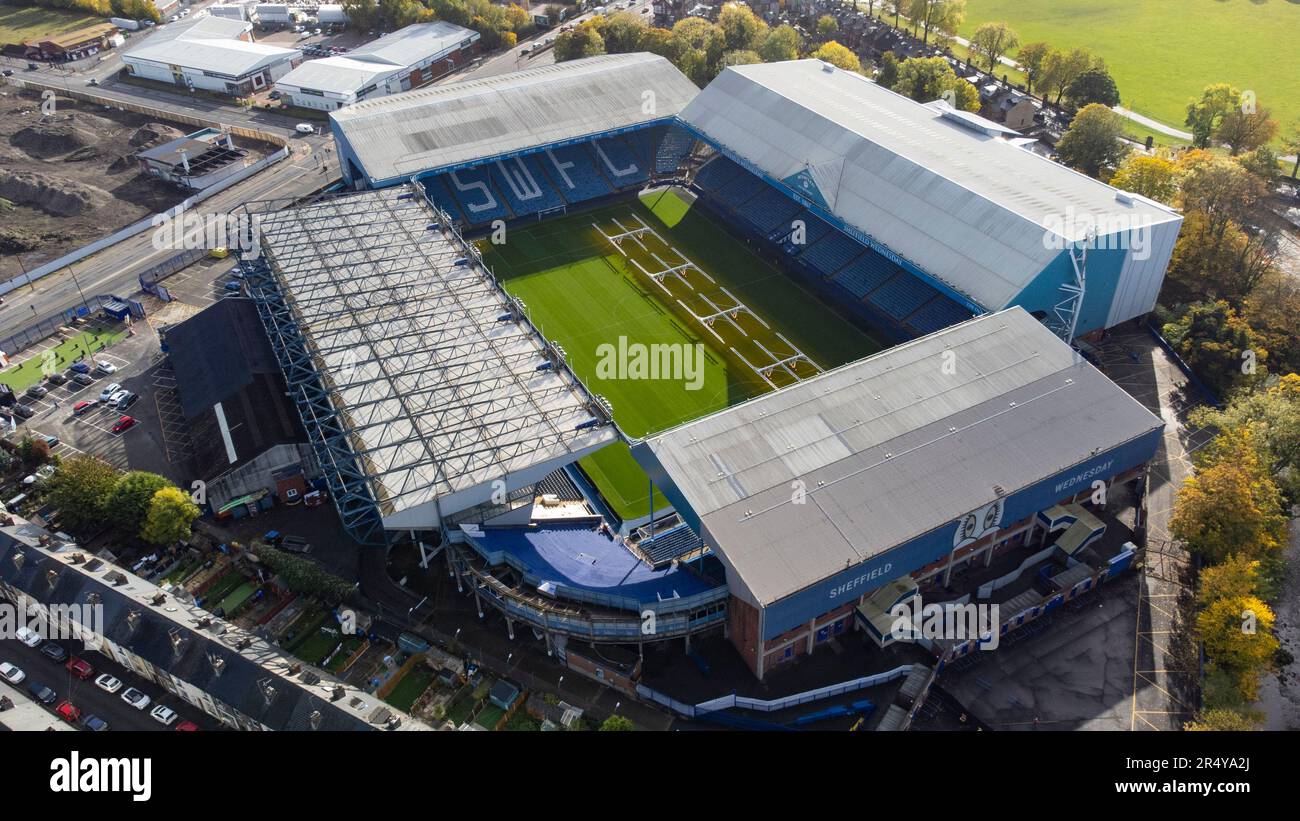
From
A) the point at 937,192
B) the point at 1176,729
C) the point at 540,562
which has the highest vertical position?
the point at 937,192

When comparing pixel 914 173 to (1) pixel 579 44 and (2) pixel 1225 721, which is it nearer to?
(2) pixel 1225 721

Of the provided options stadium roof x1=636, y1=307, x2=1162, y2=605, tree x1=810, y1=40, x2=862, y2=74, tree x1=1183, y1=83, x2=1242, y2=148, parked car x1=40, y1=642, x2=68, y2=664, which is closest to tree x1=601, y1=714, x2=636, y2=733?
stadium roof x1=636, y1=307, x2=1162, y2=605

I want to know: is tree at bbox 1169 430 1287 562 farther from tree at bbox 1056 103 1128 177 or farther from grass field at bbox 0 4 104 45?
grass field at bbox 0 4 104 45

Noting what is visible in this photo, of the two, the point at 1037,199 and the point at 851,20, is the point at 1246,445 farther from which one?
the point at 851,20

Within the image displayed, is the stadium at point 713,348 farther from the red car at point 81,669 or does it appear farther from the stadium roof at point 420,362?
the red car at point 81,669

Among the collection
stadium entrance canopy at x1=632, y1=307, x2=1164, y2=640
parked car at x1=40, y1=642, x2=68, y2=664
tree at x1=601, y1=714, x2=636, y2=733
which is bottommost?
parked car at x1=40, y1=642, x2=68, y2=664

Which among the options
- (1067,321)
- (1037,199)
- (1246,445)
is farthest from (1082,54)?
(1246,445)

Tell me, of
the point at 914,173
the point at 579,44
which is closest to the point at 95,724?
the point at 914,173
